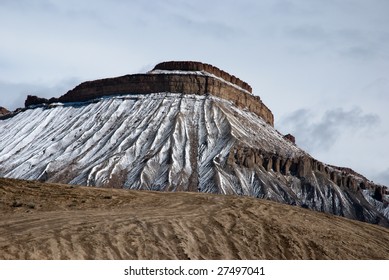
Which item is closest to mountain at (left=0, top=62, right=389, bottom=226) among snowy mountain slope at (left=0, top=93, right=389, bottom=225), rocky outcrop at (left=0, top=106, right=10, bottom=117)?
snowy mountain slope at (left=0, top=93, right=389, bottom=225)

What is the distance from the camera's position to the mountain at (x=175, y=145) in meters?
97.1

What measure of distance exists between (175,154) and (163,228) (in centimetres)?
7995

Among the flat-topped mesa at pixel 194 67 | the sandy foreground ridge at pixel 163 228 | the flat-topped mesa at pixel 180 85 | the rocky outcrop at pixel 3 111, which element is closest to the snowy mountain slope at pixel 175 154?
the flat-topped mesa at pixel 180 85

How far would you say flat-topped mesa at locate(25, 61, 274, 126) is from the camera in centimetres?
12688

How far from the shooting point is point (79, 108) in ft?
428

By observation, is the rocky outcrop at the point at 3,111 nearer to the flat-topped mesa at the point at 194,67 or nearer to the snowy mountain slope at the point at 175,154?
the snowy mountain slope at the point at 175,154

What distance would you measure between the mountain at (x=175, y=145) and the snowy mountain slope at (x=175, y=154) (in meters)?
0.19

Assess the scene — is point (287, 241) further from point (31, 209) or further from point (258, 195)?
point (258, 195)

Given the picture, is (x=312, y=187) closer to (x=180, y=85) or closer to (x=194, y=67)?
(x=180, y=85)

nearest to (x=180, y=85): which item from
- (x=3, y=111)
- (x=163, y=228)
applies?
(x=3, y=111)

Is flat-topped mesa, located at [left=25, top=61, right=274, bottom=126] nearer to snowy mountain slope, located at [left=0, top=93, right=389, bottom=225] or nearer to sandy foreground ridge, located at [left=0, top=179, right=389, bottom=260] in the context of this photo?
snowy mountain slope, located at [left=0, top=93, right=389, bottom=225]
